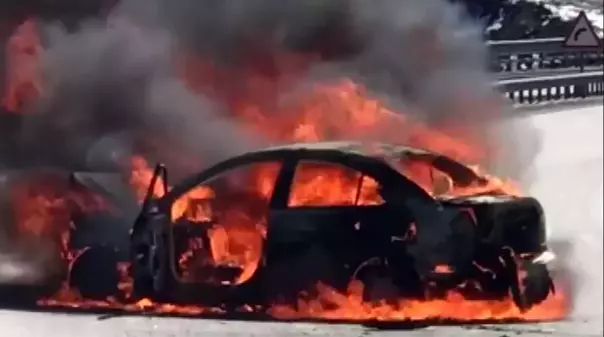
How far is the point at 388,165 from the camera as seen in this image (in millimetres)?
1671

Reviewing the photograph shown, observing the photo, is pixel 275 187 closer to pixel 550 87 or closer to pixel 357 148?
pixel 357 148

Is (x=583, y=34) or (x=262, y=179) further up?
(x=583, y=34)

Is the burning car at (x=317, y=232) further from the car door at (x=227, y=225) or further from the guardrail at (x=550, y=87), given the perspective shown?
the guardrail at (x=550, y=87)

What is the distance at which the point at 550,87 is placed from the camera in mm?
1693

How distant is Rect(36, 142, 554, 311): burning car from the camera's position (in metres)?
1.64

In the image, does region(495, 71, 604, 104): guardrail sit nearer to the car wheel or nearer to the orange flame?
the orange flame

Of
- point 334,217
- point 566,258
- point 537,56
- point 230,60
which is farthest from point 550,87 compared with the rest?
point 230,60

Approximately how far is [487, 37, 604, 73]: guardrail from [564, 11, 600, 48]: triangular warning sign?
10 millimetres

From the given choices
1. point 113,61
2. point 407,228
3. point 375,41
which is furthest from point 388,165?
point 113,61

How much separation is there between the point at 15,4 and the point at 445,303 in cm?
90

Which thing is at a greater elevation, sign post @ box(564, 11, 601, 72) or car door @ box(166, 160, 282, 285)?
sign post @ box(564, 11, 601, 72)

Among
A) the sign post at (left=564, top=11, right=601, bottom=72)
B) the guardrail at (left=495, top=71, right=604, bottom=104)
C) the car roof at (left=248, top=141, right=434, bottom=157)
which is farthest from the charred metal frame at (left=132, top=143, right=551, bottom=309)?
the sign post at (left=564, top=11, right=601, bottom=72)

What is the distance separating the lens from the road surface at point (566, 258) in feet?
5.41

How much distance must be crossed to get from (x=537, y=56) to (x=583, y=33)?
86 mm
